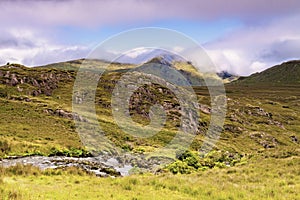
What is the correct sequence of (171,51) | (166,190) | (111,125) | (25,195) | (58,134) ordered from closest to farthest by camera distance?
(25,195)
(166,190)
(171,51)
(58,134)
(111,125)

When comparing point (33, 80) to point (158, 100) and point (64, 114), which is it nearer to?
point (64, 114)

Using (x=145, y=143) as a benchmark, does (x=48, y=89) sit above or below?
above

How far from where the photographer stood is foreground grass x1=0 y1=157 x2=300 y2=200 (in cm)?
1574

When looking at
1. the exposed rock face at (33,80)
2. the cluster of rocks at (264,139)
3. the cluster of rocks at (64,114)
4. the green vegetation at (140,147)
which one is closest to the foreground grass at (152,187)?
the green vegetation at (140,147)


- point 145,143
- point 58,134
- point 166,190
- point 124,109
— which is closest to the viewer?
point 166,190

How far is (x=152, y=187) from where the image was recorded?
61.0ft

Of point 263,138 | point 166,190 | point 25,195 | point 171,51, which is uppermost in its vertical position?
point 171,51

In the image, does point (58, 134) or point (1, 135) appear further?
point (58, 134)

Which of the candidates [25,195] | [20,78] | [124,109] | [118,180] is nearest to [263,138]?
[124,109]

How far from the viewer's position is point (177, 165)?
34094 mm

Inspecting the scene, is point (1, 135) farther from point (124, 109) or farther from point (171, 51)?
point (124, 109)

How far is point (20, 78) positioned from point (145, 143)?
142 ft

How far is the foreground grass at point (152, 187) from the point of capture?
1574 centimetres

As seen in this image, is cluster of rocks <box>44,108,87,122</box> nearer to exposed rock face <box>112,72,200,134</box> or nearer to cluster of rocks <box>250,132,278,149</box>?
exposed rock face <box>112,72,200,134</box>
